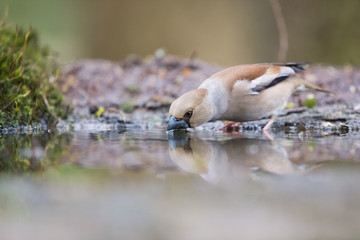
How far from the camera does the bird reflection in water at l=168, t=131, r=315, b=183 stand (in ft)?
9.21

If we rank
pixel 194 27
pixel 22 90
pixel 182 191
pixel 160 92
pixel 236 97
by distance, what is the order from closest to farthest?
pixel 182 191 → pixel 236 97 → pixel 22 90 → pixel 160 92 → pixel 194 27

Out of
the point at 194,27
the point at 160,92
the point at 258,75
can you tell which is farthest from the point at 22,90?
the point at 194,27

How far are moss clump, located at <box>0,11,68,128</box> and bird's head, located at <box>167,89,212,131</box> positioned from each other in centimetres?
182

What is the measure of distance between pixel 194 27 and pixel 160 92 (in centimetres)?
999

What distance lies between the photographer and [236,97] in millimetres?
4965

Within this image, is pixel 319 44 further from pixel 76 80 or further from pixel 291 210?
pixel 291 210

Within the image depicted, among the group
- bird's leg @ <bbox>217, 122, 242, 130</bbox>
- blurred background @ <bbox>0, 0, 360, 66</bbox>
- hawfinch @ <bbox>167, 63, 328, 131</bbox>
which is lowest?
bird's leg @ <bbox>217, 122, 242, 130</bbox>

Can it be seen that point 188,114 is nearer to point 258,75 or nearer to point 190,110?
point 190,110

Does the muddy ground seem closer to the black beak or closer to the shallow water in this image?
the black beak

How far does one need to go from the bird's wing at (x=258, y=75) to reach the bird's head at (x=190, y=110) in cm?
41

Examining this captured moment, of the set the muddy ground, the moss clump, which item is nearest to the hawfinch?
the muddy ground

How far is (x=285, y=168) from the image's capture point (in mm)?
2906

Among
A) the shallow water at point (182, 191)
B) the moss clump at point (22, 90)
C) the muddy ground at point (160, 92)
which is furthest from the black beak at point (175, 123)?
the moss clump at point (22, 90)

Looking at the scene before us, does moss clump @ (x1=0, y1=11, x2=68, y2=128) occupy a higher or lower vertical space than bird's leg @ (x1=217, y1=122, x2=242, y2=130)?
higher
